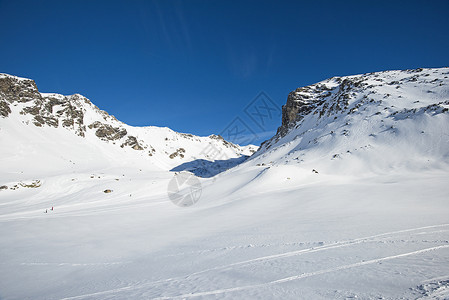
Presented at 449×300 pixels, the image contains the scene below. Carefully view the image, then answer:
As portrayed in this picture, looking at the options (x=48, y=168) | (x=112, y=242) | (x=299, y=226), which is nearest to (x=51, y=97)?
(x=48, y=168)

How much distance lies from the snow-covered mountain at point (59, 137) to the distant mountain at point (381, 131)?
184 ft

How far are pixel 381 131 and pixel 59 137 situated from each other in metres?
85.9

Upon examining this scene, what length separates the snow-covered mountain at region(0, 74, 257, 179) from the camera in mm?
49844

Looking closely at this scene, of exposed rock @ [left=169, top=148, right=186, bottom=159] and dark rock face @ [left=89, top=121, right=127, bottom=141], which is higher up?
dark rock face @ [left=89, top=121, right=127, bottom=141]

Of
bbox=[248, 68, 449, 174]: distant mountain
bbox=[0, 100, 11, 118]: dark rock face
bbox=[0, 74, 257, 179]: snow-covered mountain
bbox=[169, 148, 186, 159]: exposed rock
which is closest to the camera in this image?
bbox=[248, 68, 449, 174]: distant mountain

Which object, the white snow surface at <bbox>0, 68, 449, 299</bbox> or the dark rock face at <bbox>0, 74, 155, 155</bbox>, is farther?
the dark rock face at <bbox>0, 74, 155, 155</bbox>

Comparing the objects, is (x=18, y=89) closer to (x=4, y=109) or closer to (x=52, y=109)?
(x=52, y=109)

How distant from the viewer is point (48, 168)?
4747 cm

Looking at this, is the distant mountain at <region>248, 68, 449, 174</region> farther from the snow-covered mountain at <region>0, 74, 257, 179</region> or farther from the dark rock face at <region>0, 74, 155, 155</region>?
the dark rock face at <region>0, 74, 155, 155</region>

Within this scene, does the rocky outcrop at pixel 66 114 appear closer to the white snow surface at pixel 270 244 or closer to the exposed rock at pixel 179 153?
the exposed rock at pixel 179 153

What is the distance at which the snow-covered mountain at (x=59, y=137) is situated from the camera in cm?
4984

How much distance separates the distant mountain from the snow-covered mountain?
56.1 m

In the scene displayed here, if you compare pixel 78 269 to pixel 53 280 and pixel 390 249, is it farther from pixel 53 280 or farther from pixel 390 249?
pixel 390 249

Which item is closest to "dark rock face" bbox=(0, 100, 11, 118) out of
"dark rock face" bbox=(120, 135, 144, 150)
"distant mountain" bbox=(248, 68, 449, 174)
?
"dark rock face" bbox=(120, 135, 144, 150)
